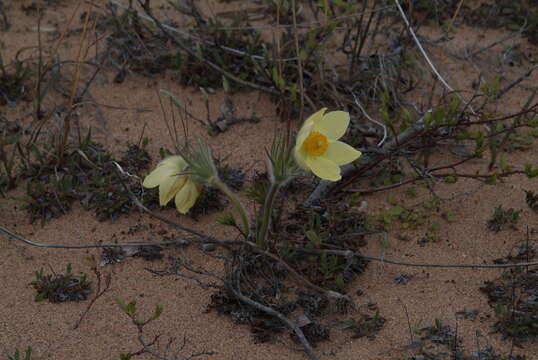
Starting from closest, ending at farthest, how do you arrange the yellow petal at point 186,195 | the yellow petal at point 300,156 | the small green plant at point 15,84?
the yellow petal at point 300,156 → the yellow petal at point 186,195 → the small green plant at point 15,84

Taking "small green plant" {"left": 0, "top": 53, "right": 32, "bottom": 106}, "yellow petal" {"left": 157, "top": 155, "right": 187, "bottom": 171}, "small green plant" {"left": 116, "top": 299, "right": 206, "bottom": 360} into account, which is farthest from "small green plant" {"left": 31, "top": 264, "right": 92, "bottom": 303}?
"small green plant" {"left": 0, "top": 53, "right": 32, "bottom": 106}

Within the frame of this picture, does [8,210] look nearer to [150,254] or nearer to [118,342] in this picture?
[150,254]

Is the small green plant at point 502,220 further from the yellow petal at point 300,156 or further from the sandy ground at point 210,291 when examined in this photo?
the yellow petal at point 300,156

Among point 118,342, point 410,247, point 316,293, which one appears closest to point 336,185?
point 410,247

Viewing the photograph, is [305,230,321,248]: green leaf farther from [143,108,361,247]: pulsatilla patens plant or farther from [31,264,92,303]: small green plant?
[31,264,92,303]: small green plant

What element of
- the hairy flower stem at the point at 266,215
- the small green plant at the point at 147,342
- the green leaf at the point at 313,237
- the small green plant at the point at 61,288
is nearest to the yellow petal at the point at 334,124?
the hairy flower stem at the point at 266,215
